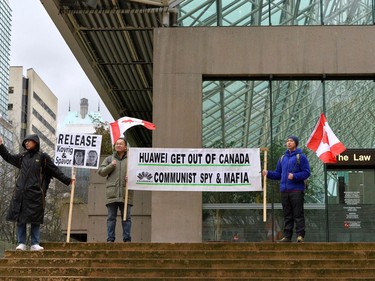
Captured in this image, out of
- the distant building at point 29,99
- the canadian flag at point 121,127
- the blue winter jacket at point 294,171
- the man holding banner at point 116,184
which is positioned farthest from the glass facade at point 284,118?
the distant building at point 29,99

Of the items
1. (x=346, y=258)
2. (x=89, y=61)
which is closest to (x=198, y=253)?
(x=346, y=258)

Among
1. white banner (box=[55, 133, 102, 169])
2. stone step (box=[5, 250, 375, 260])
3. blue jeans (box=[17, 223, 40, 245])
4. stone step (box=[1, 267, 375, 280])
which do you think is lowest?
stone step (box=[1, 267, 375, 280])

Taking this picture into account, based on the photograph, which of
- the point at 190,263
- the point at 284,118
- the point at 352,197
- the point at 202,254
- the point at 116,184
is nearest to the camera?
the point at 190,263

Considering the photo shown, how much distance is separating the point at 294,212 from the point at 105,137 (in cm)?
2101

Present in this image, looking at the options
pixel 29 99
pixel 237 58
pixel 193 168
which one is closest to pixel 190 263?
pixel 193 168

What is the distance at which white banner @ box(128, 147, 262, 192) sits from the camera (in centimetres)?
1345

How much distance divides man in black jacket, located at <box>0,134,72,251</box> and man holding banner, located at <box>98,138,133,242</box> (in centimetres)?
152

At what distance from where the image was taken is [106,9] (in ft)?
57.1

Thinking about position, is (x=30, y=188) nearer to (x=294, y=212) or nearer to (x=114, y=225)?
(x=114, y=225)

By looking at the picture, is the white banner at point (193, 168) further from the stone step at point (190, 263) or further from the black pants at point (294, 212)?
the stone step at point (190, 263)

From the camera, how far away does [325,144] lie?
1323cm

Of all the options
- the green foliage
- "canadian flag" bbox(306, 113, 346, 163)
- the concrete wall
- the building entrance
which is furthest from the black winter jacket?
the green foliage

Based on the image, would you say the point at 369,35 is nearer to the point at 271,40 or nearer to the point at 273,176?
the point at 271,40

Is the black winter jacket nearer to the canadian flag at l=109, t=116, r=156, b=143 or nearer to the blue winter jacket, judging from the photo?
the canadian flag at l=109, t=116, r=156, b=143
